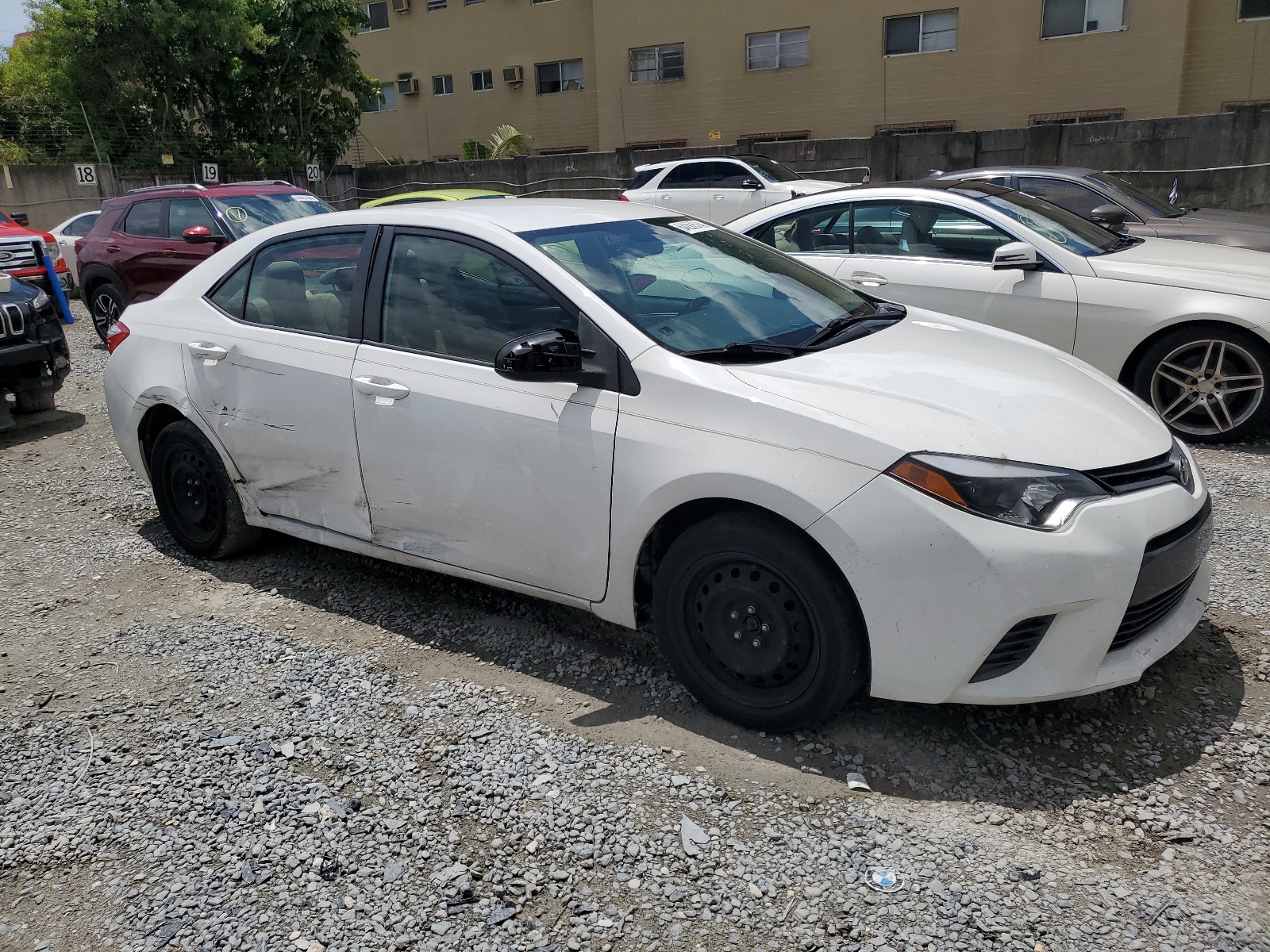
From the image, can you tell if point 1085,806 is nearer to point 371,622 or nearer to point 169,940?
point 169,940

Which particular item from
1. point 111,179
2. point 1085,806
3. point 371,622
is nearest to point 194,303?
point 371,622

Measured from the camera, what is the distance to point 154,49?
2347 centimetres

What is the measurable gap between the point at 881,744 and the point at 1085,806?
61 centimetres

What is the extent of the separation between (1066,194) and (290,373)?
27.7 feet

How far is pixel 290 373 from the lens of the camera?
4.32 m

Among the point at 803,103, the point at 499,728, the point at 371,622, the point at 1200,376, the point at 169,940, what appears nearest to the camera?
the point at 169,940

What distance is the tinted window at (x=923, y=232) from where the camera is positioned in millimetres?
6996

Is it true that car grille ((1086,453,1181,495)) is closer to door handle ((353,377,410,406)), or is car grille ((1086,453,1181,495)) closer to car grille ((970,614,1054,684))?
car grille ((970,614,1054,684))

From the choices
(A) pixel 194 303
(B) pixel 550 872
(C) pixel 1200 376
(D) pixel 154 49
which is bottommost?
(B) pixel 550 872

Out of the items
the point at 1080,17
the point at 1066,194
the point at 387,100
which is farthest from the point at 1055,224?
the point at 387,100

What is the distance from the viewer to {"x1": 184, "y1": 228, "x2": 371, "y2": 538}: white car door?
4.21m

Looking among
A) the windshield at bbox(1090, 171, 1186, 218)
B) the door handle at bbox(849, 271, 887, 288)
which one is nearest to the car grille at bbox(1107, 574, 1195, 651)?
the door handle at bbox(849, 271, 887, 288)

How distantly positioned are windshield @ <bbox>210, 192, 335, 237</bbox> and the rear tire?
1737 millimetres

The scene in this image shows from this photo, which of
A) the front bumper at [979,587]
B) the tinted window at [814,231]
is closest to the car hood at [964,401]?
the front bumper at [979,587]
